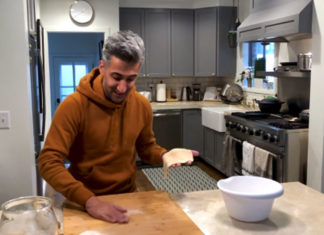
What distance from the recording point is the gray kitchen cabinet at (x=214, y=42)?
18.2 ft

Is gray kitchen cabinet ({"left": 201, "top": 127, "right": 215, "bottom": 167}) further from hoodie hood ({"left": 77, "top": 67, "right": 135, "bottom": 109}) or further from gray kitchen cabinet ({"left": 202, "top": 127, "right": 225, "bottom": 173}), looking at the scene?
hoodie hood ({"left": 77, "top": 67, "right": 135, "bottom": 109})

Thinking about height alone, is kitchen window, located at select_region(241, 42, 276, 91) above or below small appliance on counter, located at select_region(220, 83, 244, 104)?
above

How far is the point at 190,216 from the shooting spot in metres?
1.47

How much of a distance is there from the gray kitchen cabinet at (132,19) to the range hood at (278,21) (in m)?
1.85

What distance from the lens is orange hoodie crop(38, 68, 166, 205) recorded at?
57.7 inches

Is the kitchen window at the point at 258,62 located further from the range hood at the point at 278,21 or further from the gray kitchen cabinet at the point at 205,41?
the range hood at the point at 278,21

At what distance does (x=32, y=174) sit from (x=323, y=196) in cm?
180

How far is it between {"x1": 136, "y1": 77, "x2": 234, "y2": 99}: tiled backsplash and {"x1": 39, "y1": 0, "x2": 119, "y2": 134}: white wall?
1124 mm

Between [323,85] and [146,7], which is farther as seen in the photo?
[146,7]

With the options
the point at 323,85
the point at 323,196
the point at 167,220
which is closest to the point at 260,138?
the point at 323,85

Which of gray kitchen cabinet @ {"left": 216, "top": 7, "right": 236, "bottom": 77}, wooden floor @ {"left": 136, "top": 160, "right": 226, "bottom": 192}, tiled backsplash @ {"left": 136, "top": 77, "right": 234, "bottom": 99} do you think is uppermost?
gray kitchen cabinet @ {"left": 216, "top": 7, "right": 236, "bottom": 77}

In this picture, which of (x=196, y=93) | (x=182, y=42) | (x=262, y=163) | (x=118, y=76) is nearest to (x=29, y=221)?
(x=118, y=76)

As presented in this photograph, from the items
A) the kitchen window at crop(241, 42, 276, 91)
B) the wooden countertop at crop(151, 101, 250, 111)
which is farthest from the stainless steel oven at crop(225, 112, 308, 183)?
the wooden countertop at crop(151, 101, 250, 111)

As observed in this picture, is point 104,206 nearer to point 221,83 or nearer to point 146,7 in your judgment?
point 146,7
